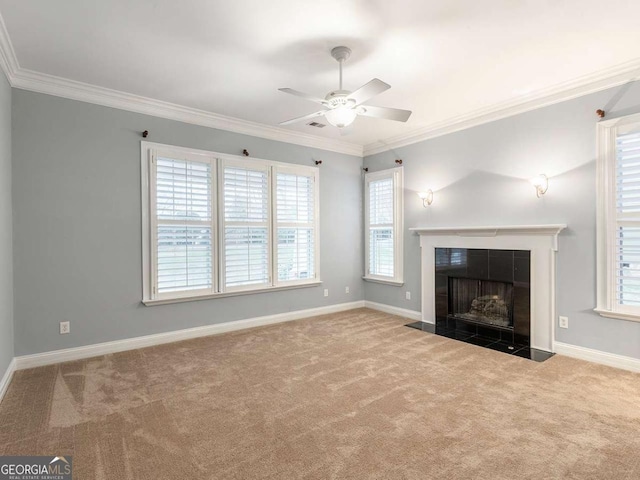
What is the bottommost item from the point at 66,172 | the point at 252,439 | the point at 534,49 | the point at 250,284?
the point at 252,439

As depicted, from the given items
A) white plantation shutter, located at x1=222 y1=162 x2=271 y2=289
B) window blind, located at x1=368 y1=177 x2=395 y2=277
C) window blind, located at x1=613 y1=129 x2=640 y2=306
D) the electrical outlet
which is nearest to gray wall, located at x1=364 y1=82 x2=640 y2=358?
window blind, located at x1=613 y1=129 x2=640 y2=306

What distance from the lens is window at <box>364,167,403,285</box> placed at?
18.1ft

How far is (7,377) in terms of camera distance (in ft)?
9.87

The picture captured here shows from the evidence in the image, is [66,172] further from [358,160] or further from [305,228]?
[358,160]

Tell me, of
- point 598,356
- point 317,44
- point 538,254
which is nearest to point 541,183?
point 538,254

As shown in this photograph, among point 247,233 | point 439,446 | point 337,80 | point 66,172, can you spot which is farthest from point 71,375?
point 337,80

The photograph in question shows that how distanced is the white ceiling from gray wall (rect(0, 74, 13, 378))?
0.49 meters

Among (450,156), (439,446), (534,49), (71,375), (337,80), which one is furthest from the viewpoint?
(450,156)

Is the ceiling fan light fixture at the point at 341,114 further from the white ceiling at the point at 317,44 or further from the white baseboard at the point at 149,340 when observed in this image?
the white baseboard at the point at 149,340

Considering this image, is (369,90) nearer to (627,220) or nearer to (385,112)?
(385,112)

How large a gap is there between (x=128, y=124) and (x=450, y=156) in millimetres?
4153

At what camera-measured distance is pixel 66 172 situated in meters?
3.59

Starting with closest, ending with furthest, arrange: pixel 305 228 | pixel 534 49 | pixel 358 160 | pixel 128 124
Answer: pixel 534 49 < pixel 128 124 < pixel 305 228 < pixel 358 160

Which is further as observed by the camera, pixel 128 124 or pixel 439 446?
pixel 128 124
